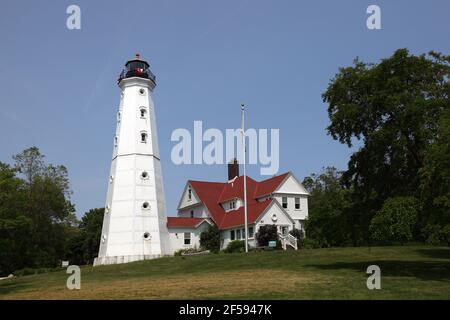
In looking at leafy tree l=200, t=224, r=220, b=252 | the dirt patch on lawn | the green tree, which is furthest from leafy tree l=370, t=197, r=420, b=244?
the green tree

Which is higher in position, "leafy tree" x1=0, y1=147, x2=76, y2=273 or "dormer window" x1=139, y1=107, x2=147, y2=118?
"dormer window" x1=139, y1=107, x2=147, y2=118

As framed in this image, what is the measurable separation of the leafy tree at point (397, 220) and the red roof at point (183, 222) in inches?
1190

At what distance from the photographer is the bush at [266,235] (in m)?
45.6

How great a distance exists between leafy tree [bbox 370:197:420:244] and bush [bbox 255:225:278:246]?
24.8 meters

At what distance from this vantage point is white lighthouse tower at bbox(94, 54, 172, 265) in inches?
1661

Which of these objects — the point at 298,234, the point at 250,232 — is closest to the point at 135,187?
the point at 250,232

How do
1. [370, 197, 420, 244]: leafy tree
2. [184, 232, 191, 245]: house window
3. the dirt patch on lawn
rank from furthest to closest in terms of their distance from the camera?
[184, 232, 191, 245]: house window < [370, 197, 420, 244]: leafy tree < the dirt patch on lawn

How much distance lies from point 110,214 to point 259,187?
57.8ft

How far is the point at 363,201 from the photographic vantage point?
2573 centimetres

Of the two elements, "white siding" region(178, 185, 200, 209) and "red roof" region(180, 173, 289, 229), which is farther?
"white siding" region(178, 185, 200, 209)

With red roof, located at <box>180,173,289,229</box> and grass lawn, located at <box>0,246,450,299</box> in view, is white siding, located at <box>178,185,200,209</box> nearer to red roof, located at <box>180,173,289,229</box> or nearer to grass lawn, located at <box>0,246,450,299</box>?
red roof, located at <box>180,173,289,229</box>

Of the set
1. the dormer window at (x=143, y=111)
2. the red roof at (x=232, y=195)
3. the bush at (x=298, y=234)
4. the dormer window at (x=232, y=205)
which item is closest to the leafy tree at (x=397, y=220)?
the red roof at (x=232, y=195)

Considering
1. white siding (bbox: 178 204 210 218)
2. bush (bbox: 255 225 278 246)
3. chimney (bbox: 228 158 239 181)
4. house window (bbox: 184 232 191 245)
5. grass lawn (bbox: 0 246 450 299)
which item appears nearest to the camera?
grass lawn (bbox: 0 246 450 299)
